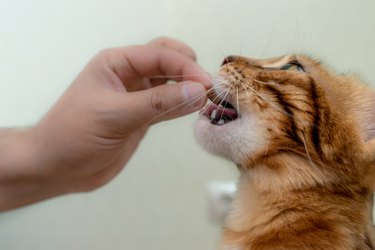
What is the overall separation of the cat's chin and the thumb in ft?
0.14

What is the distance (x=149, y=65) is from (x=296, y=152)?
0.31 meters

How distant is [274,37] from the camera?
1.39 m

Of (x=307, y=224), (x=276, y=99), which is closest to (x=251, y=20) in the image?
(x=276, y=99)

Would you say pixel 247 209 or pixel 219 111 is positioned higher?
pixel 219 111

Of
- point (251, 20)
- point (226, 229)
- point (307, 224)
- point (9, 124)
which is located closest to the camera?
point (307, 224)

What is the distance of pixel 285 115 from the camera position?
0.70m

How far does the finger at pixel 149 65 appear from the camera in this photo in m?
0.79

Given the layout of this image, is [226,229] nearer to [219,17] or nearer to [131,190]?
[131,190]

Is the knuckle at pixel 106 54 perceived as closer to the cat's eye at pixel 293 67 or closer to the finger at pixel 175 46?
the finger at pixel 175 46

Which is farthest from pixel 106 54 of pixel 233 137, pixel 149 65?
pixel 233 137

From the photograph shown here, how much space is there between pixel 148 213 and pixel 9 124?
0.51 m

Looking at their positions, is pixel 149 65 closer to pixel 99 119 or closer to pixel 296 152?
pixel 99 119

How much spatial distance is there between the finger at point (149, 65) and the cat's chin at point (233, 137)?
0.08 m

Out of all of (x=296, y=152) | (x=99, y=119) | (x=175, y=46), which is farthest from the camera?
(x=175, y=46)
